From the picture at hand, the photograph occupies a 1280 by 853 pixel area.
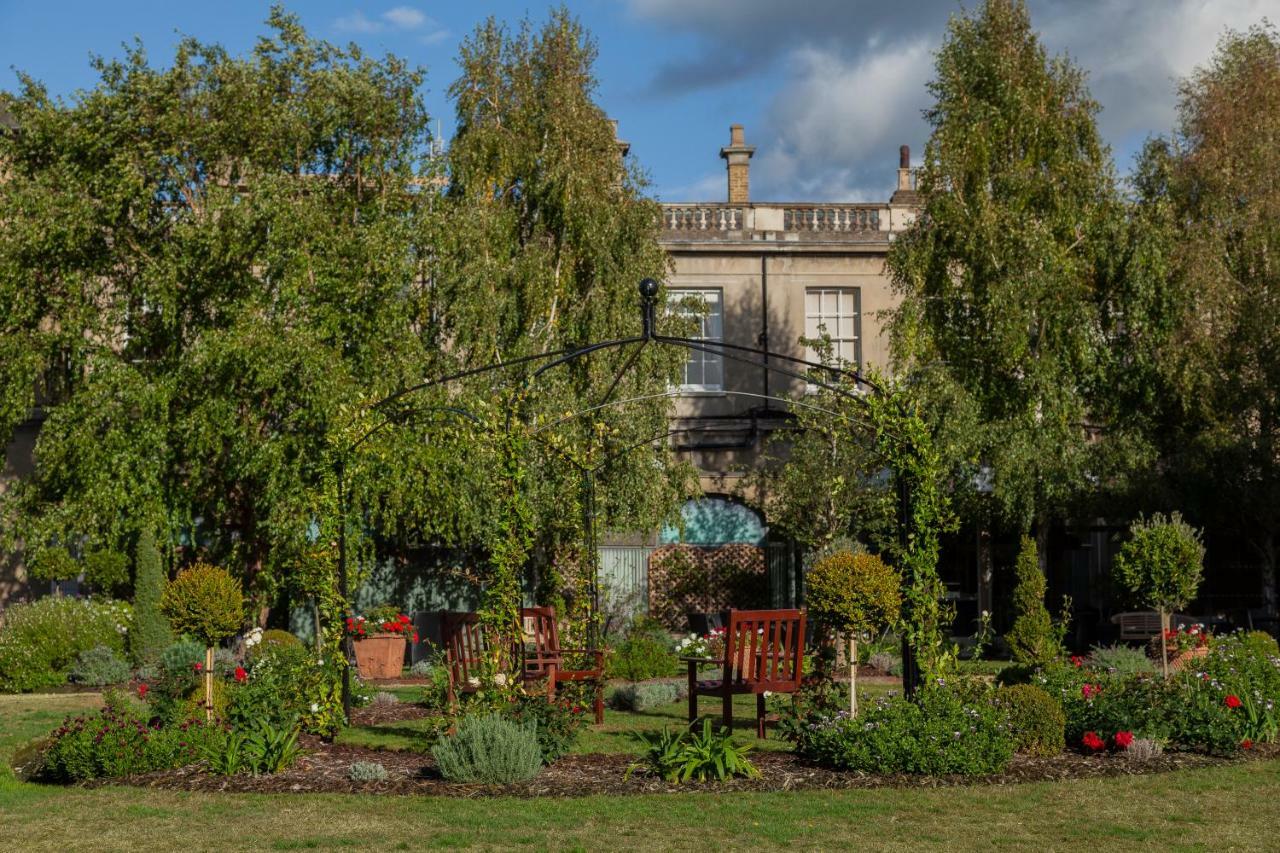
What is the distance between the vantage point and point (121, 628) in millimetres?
21984

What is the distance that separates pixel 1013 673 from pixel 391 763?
7.08 metres

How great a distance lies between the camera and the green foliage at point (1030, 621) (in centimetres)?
2008

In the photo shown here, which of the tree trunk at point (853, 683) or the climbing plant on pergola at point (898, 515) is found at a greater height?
the climbing plant on pergola at point (898, 515)

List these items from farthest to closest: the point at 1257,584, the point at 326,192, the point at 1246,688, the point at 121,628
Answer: the point at 1257,584, the point at 326,192, the point at 121,628, the point at 1246,688

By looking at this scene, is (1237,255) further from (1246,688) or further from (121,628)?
(121,628)

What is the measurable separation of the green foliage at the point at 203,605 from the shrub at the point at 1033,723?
262 inches

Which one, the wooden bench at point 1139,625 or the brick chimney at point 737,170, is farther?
the brick chimney at point 737,170

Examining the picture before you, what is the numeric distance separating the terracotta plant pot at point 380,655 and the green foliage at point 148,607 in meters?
2.84

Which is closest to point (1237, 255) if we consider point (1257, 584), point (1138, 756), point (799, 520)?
point (1257, 584)

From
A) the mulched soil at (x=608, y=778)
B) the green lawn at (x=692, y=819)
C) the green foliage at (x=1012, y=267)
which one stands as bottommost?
the green lawn at (x=692, y=819)

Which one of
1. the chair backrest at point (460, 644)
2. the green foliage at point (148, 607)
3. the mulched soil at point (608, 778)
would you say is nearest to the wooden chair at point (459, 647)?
the chair backrest at point (460, 644)

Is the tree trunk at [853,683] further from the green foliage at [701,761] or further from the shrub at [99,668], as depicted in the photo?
the shrub at [99,668]

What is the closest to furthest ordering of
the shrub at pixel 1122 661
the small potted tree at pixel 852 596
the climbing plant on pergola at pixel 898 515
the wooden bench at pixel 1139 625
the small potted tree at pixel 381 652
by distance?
the small potted tree at pixel 852 596
the climbing plant on pergola at pixel 898 515
the shrub at pixel 1122 661
the small potted tree at pixel 381 652
the wooden bench at pixel 1139 625

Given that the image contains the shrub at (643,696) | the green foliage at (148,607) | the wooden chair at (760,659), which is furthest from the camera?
the green foliage at (148,607)
